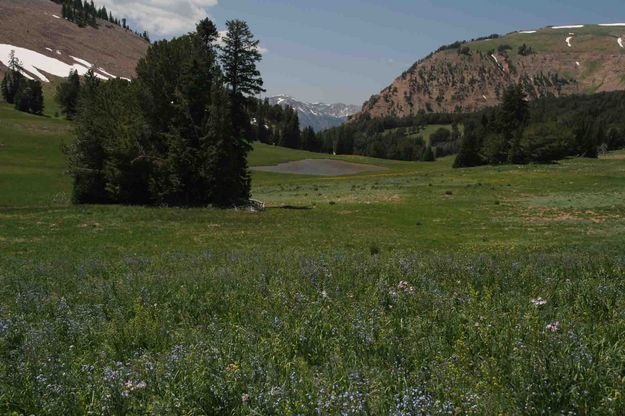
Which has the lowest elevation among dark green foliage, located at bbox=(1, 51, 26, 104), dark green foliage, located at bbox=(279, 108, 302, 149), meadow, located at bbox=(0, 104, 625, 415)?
meadow, located at bbox=(0, 104, 625, 415)

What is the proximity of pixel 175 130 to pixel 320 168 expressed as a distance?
71.1 meters

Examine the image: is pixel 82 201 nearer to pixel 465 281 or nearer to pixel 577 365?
pixel 465 281

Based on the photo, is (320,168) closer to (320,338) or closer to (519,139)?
(519,139)

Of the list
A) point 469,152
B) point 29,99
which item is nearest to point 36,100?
point 29,99

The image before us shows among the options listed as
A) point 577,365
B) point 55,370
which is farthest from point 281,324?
point 577,365

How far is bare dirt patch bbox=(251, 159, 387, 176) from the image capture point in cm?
10725

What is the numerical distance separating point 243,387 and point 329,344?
1.75 metres

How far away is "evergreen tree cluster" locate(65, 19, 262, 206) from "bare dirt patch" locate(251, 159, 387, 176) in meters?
56.8

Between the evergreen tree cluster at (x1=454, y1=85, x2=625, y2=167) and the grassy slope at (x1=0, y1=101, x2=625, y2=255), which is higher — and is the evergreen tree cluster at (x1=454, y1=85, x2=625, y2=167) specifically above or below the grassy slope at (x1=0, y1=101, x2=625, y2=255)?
above

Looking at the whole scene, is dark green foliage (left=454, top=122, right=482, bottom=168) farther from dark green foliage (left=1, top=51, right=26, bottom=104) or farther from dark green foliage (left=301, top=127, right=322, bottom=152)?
dark green foliage (left=1, top=51, right=26, bottom=104)

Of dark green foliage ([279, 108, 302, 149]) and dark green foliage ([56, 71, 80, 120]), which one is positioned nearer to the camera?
dark green foliage ([56, 71, 80, 120])

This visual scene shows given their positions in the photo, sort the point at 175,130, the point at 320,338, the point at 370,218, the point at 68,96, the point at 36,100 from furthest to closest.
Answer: the point at 36,100, the point at 68,96, the point at 175,130, the point at 370,218, the point at 320,338

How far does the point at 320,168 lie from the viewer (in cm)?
11419

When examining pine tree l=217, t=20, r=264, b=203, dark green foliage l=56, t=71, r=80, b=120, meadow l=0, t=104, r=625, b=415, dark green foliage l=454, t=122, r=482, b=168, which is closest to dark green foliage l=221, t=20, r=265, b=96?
pine tree l=217, t=20, r=264, b=203
